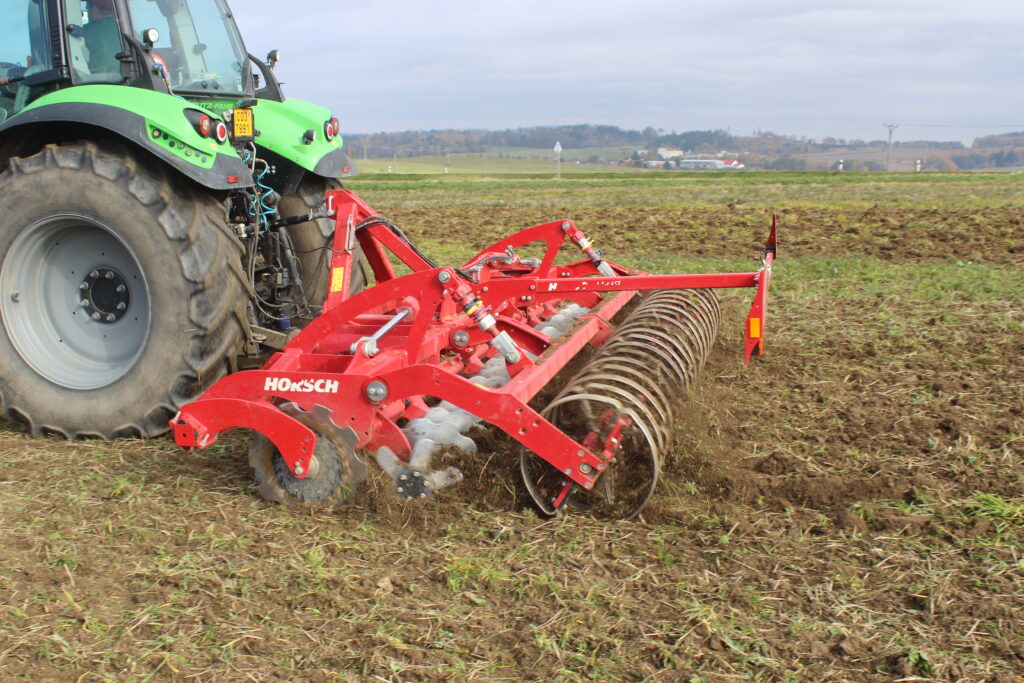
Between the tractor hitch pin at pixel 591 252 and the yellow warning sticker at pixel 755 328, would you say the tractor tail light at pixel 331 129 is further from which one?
the yellow warning sticker at pixel 755 328

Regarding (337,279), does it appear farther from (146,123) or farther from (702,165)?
(702,165)

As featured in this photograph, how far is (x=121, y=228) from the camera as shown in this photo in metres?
4.09

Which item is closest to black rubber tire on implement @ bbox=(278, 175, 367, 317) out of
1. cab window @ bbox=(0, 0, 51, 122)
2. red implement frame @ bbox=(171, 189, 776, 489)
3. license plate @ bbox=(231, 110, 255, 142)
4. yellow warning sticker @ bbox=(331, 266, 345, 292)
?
license plate @ bbox=(231, 110, 255, 142)

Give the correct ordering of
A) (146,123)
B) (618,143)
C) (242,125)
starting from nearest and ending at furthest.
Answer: (146,123) → (242,125) → (618,143)

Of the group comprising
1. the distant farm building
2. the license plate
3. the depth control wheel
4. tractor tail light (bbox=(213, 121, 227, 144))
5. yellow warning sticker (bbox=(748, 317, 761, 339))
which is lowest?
the depth control wheel

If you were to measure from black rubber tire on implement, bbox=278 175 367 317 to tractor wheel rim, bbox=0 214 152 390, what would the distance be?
1319 millimetres

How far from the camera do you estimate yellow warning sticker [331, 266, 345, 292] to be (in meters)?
4.20

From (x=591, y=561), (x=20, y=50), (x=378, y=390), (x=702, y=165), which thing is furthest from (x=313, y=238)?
(x=702, y=165)

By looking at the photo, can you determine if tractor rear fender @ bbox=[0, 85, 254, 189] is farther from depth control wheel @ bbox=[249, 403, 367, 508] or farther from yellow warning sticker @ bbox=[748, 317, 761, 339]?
yellow warning sticker @ bbox=[748, 317, 761, 339]

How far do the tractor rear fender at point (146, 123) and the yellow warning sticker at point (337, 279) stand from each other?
0.62 meters

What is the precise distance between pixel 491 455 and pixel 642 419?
2.15 feet

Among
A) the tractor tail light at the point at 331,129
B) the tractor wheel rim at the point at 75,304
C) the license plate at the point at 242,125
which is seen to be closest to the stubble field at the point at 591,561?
the tractor wheel rim at the point at 75,304

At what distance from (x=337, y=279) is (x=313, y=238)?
59.4 inches

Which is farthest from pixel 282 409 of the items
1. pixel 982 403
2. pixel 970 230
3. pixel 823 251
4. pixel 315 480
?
pixel 970 230
